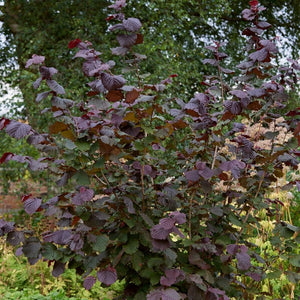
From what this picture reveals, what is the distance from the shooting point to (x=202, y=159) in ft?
6.91

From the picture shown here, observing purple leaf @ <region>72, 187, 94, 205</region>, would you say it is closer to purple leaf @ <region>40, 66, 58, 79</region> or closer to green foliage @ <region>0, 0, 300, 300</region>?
green foliage @ <region>0, 0, 300, 300</region>

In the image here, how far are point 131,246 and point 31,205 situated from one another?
49cm

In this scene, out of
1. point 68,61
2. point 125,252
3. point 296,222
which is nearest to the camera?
point 125,252

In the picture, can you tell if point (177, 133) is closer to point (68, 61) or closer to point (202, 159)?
point (68, 61)

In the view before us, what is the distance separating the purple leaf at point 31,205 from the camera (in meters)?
1.66

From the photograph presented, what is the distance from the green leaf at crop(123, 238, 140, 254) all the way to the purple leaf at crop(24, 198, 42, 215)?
1.45 ft

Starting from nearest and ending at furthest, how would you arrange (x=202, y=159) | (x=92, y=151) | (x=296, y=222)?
(x=92, y=151) < (x=202, y=159) < (x=296, y=222)

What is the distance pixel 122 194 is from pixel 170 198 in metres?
0.24

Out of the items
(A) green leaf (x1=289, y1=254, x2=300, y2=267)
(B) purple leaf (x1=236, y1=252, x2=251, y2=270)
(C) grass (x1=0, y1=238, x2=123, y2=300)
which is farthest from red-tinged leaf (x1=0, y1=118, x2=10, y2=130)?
(C) grass (x1=0, y1=238, x2=123, y2=300)

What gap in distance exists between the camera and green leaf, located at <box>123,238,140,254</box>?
178 cm

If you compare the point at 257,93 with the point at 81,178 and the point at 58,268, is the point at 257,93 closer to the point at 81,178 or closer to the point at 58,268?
the point at 81,178

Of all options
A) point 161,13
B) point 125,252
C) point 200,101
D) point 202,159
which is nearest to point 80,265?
point 125,252

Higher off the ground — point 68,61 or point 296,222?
point 68,61

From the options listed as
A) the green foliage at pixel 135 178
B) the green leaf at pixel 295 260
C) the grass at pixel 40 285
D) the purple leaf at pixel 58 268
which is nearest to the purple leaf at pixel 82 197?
the green foliage at pixel 135 178
